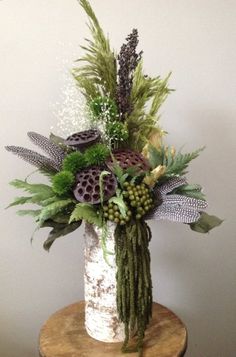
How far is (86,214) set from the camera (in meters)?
0.96

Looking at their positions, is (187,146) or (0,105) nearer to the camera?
(0,105)

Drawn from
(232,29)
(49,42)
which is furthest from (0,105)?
(232,29)

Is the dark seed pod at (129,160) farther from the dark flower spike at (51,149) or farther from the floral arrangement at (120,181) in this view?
the dark flower spike at (51,149)

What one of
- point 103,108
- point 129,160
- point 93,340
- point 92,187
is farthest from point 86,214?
point 93,340

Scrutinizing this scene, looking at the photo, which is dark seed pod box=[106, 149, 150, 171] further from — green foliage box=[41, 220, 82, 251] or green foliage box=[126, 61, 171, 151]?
green foliage box=[41, 220, 82, 251]

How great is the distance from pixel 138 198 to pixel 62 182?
18 cm

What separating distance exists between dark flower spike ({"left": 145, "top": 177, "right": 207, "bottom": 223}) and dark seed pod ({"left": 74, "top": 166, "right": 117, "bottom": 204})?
12 centimetres

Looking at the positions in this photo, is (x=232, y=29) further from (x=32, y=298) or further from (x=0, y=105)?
(x=32, y=298)

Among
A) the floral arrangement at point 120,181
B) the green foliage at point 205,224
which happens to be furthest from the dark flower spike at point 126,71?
the green foliage at point 205,224

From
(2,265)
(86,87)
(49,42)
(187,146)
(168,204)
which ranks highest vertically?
(49,42)

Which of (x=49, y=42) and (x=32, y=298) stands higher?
(x=49, y=42)

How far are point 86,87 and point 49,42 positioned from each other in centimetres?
33

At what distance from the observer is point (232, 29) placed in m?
1.43

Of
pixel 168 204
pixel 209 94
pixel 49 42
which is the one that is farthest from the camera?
pixel 209 94
